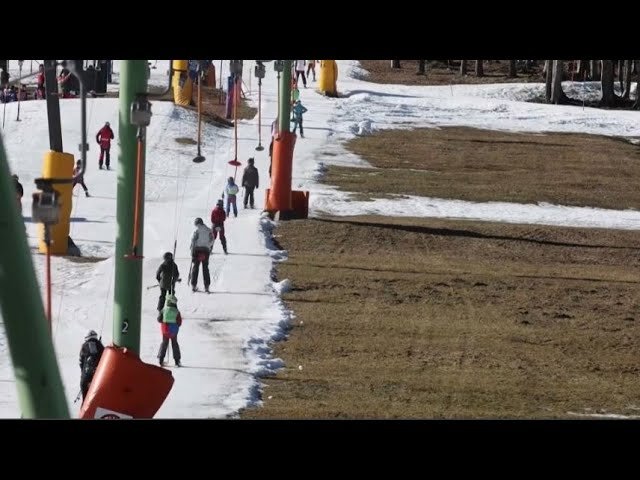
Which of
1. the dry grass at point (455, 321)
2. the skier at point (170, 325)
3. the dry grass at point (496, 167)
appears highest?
the skier at point (170, 325)

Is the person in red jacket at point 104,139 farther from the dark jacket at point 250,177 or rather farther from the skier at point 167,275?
the skier at point 167,275

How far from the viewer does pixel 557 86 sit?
4969 centimetres

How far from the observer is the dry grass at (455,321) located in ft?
51.2

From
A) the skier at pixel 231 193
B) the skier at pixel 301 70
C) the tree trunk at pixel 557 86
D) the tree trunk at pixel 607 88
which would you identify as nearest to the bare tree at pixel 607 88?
the tree trunk at pixel 607 88

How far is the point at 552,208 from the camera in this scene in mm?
30438

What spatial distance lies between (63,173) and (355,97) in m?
26.9

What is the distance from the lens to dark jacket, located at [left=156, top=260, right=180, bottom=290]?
17.9 meters

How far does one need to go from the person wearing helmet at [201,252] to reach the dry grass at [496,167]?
10.9 meters

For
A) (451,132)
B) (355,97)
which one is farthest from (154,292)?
(355,97)

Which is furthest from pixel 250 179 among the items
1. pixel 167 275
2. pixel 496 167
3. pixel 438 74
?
pixel 438 74
